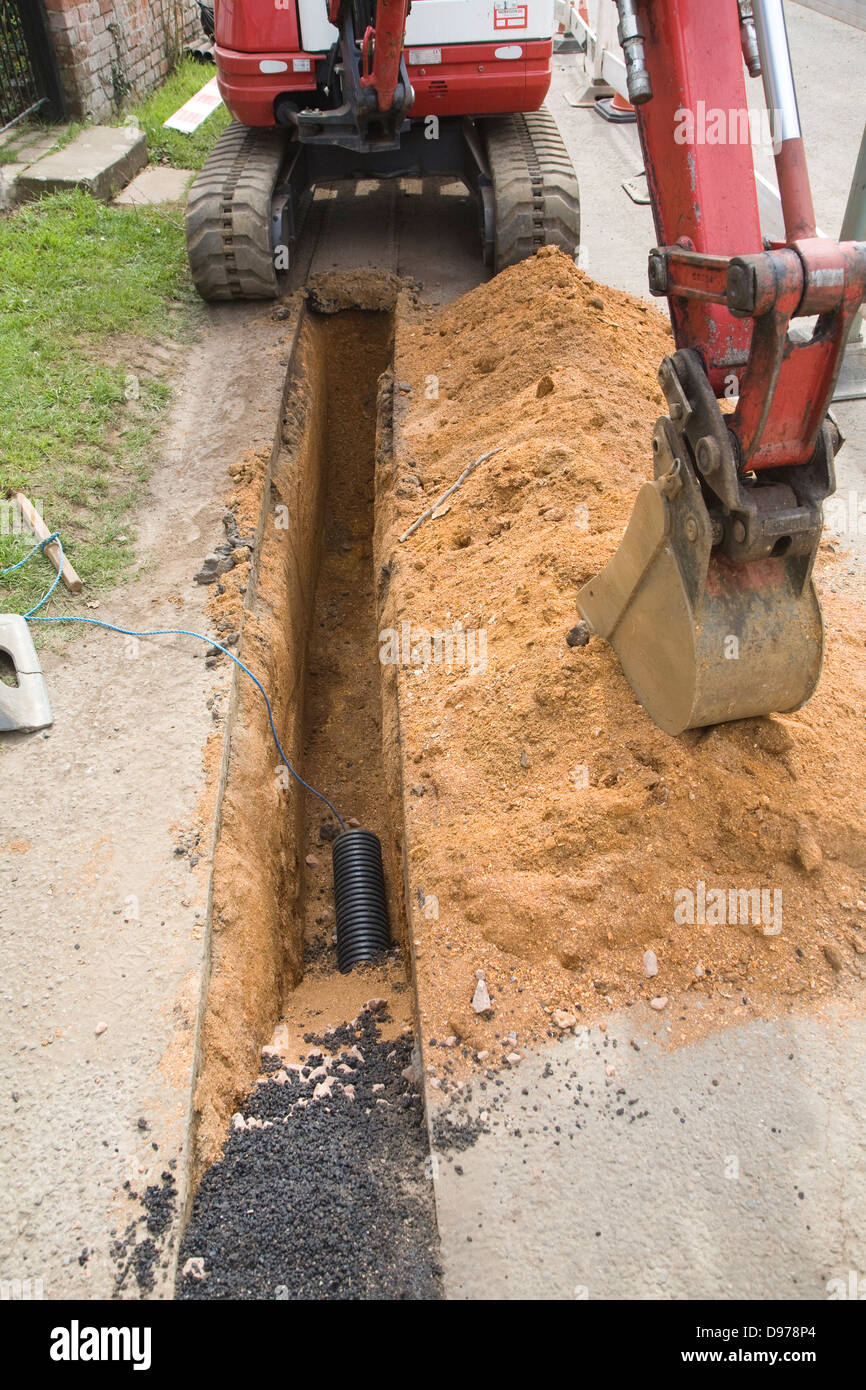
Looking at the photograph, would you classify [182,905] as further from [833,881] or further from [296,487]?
[296,487]

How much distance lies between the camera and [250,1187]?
3053 mm

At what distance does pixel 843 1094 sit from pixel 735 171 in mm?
2895

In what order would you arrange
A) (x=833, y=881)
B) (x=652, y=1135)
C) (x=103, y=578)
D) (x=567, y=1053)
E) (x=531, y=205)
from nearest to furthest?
(x=652, y=1135)
(x=567, y=1053)
(x=833, y=881)
(x=103, y=578)
(x=531, y=205)

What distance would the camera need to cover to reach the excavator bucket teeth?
324 centimetres

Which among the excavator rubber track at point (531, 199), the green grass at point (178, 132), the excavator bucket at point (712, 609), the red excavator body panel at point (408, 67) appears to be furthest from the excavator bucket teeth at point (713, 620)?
the green grass at point (178, 132)

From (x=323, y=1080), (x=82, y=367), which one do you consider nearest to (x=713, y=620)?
(x=323, y=1080)

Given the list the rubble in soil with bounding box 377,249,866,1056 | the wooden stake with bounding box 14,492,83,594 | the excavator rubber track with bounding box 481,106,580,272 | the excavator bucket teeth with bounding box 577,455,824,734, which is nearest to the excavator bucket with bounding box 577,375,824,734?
the excavator bucket teeth with bounding box 577,455,824,734

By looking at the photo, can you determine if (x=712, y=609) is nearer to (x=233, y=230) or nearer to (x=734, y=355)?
(x=734, y=355)

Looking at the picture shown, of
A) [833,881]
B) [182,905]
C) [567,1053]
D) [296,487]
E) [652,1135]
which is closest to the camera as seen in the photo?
[652,1135]

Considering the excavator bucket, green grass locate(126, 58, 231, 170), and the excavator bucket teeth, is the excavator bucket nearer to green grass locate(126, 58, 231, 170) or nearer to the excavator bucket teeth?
the excavator bucket teeth

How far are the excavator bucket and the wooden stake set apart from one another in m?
3.12

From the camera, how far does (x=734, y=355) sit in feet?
9.91

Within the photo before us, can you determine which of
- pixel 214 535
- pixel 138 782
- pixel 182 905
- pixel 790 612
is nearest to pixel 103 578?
pixel 214 535

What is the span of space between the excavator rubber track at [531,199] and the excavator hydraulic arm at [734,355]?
4751mm
